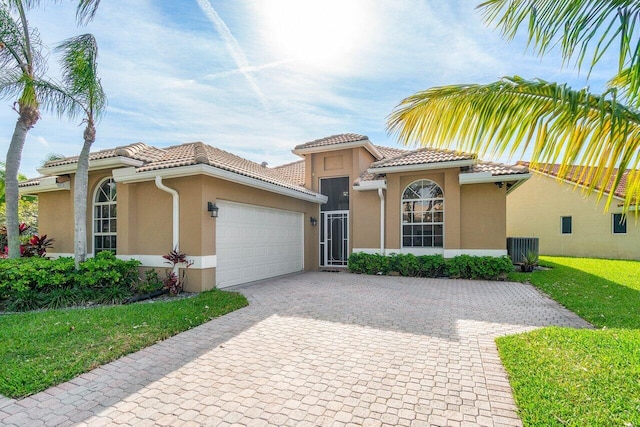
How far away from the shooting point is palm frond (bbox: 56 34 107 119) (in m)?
8.92

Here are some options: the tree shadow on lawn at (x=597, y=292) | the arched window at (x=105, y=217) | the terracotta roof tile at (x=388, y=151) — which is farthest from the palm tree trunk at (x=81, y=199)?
the terracotta roof tile at (x=388, y=151)

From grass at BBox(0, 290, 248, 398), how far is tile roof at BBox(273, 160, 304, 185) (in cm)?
1030

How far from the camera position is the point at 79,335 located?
5648 millimetres

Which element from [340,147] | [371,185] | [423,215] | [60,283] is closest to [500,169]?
[423,215]

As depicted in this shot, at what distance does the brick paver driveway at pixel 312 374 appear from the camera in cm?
344

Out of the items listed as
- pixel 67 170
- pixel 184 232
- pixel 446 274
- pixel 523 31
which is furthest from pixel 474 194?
pixel 67 170

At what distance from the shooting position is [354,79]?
10867 mm

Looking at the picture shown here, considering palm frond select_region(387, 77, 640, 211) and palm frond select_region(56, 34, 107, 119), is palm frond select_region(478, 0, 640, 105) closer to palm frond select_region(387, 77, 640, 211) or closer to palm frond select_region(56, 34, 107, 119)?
palm frond select_region(387, 77, 640, 211)

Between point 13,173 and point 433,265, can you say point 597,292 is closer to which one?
point 433,265

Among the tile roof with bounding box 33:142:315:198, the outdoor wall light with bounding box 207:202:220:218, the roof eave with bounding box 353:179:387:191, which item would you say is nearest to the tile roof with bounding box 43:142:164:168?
the tile roof with bounding box 33:142:315:198

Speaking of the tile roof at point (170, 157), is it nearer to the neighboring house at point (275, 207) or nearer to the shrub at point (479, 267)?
the neighboring house at point (275, 207)

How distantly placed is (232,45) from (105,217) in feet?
24.6

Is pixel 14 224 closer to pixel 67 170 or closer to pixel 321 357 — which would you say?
pixel 67 170

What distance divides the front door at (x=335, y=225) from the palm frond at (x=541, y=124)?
11.2 meters
